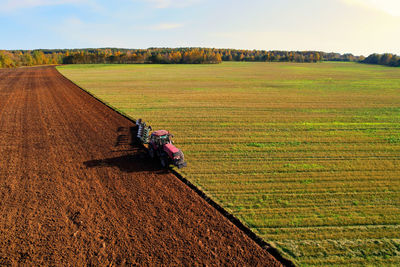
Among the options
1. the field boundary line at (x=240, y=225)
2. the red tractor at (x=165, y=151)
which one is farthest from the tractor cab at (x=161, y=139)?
the field boundary line at (x=240, y=225)

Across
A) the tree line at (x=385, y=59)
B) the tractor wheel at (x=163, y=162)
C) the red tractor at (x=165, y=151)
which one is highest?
the tree line at (x=385, y=59)

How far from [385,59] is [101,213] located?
212922mm

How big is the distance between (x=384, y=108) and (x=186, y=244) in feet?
115

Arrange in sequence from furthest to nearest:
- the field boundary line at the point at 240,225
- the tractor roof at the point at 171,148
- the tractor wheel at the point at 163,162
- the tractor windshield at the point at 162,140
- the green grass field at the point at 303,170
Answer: the tractor windshield at the point at 162,140
the tractor wheel at the point at 163,162
the tractor roof at the point at 171,148
the green grass field at the point at 303,170
the field boundary line at the point at 240,225

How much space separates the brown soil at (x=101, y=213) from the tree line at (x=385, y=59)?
186 m

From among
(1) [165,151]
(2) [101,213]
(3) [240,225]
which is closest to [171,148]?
(1) [165,151]

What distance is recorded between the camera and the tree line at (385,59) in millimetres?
149375

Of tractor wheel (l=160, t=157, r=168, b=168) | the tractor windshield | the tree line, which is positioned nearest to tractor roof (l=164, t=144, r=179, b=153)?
the tractor windshield

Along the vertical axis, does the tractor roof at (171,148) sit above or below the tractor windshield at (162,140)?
below

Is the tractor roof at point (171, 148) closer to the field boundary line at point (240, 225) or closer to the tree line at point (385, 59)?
the field boundary line at point (240, 225)

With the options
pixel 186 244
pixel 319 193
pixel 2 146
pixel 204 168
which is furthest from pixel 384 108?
pixel 2 146

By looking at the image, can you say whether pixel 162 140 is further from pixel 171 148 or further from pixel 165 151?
pixel 171 148

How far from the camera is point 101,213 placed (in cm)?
1120

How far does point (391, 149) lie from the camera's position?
18750 millimetres
